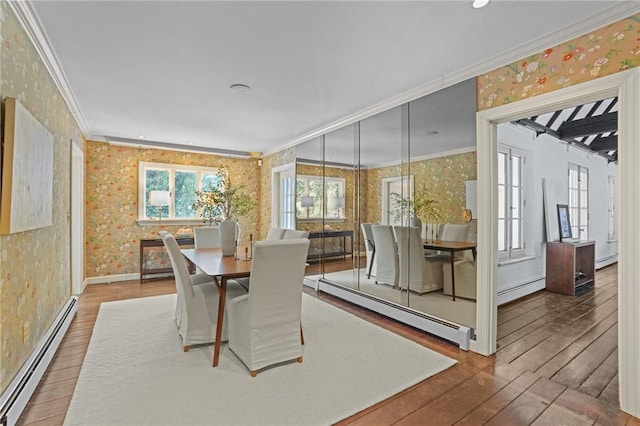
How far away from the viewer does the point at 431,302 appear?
326 centimetres

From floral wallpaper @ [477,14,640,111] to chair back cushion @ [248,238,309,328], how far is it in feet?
6.84

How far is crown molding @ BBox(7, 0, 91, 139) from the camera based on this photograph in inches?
78.2

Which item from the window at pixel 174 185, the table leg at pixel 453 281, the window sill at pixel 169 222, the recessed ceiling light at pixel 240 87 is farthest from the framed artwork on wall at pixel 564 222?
the window sill at pixel 169 222

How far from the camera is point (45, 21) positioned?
216 cm

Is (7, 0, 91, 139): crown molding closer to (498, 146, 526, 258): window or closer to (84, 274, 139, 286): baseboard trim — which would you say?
(84, 274, 139, 286): baseboard trim

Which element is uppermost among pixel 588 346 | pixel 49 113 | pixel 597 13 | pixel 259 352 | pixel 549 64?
pixel 597 13

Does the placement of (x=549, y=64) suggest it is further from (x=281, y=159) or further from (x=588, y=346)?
(x=281, y=159)

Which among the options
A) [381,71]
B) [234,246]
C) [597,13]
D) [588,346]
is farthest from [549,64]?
[234,246]

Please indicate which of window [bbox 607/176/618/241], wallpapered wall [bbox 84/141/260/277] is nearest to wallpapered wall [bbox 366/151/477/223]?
wallpapered wall [bbox 84/141/260/277]

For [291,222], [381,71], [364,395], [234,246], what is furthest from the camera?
[291,222]

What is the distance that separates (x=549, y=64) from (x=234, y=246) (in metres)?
3.29

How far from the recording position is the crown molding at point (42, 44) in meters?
1.99

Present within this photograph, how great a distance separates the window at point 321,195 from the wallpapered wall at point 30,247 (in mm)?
3150

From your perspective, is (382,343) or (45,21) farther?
(382,343)
